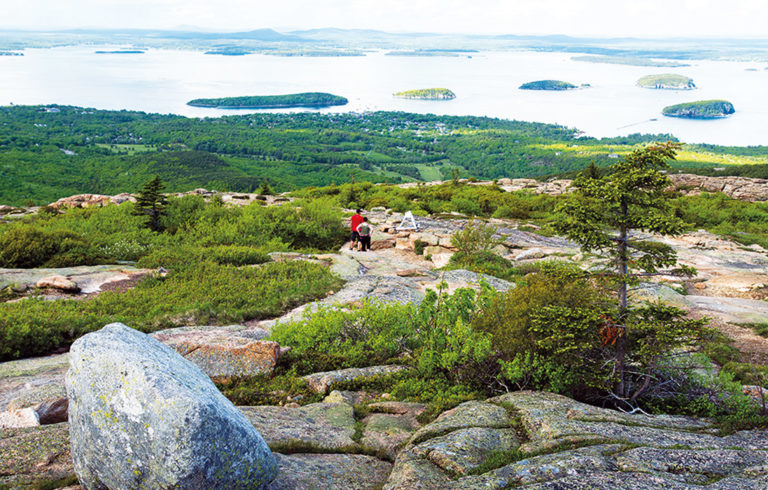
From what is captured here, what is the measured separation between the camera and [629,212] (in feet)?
23.5

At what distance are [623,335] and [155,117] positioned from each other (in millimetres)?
181757

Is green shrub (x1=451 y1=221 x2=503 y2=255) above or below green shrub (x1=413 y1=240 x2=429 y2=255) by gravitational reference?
above

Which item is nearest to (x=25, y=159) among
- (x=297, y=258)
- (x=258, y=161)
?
(x=258, y=161)

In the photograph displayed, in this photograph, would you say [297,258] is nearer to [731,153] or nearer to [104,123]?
[731,153]

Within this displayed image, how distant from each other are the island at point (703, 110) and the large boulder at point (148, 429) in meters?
225

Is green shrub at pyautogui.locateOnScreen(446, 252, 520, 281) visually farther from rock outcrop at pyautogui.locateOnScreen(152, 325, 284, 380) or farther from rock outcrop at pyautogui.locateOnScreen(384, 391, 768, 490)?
rock outcrop at pyautogui.locateOnScreen(384, 391, 768, 490)

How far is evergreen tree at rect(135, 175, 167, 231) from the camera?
23.5m

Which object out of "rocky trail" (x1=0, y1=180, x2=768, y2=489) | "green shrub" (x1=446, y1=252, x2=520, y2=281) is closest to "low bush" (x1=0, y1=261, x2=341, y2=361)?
"rocky trail" (x1=0, y1=180, x2=768, y2=489)

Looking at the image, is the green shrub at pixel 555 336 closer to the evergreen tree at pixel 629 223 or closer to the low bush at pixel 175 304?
the evergreen tree at pixel 629 223

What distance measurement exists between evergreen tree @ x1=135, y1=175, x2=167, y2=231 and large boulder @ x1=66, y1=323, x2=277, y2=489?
67.7 feet

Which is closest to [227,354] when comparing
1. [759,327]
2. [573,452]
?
[573,452]

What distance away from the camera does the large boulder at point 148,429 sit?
4.28m

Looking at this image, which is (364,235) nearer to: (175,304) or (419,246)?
(419,246)

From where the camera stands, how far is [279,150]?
441 feet
